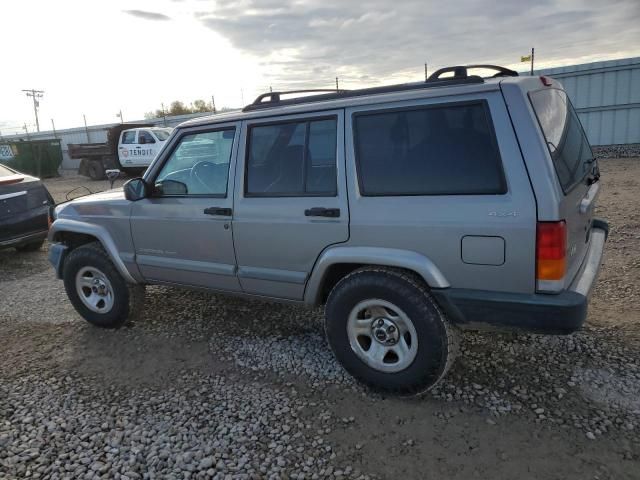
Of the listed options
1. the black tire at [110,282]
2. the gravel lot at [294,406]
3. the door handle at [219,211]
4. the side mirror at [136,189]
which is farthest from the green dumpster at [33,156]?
the door handle at [219,211]

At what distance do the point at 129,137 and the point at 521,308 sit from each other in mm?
18025

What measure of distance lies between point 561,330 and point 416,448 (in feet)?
3.30

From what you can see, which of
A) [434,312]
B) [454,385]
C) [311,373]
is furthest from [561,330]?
[311,373]

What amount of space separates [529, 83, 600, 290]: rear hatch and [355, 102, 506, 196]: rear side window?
12.5 inches

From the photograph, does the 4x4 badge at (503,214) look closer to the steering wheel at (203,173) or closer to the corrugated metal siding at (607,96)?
the steering wheel at (203,173)

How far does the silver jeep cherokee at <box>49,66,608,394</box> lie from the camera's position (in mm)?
2523

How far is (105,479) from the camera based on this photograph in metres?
2.54

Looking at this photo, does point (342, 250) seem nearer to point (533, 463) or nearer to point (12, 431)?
point (533, 463)

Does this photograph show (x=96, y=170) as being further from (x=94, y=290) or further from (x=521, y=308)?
(x=521, y=308)

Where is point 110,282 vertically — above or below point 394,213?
below

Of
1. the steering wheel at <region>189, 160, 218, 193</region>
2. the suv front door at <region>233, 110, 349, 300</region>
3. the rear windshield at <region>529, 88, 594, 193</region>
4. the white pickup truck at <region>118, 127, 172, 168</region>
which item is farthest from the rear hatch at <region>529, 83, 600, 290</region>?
the white pickup truck at <region>118, 127, 172, 168</region>

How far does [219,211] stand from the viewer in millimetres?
3521

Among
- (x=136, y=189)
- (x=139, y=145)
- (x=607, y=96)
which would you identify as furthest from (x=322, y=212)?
(x=139, y=145)

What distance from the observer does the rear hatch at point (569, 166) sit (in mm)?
2580
